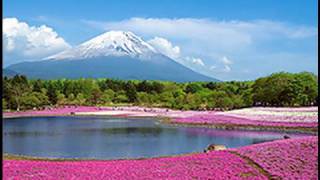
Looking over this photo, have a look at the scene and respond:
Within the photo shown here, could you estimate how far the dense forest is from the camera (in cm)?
6269

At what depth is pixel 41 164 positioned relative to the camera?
15.6 m

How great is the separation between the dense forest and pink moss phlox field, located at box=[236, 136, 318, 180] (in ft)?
149

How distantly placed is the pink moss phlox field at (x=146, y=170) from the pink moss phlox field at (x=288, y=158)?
0.65 meters

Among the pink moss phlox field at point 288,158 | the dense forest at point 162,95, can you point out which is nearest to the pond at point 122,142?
the pink moss phlox field at point 288,158

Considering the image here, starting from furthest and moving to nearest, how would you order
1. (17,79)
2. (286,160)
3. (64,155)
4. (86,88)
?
(86,88), (17,79), (64,155), (286,160)

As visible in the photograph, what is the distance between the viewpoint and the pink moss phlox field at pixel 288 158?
1395 centimetres

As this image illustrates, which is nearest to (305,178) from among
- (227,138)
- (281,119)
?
(227,138)

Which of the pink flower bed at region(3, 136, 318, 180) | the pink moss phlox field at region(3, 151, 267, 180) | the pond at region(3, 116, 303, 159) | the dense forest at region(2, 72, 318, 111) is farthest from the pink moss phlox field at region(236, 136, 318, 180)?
the dense forest at region(2, 72, 318, 111)

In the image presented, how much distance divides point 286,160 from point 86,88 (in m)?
75.5

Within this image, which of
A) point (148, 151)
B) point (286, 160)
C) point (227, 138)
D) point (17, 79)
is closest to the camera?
point (286, 160)

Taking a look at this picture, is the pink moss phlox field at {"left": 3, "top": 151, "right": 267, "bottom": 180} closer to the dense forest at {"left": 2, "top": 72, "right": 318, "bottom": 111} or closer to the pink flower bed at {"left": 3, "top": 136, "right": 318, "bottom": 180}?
the pink flower bed at {"left": 3, "top": 136, "right": 318, "bottom": 180}

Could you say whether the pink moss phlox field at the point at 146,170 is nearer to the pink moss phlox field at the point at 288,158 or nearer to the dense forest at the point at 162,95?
the pink moss phlox field at the point at 288,158

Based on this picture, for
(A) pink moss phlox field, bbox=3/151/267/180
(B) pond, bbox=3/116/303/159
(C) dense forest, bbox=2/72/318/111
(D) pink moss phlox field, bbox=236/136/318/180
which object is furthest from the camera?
(C) dense forest, bbox=2/72/318/111

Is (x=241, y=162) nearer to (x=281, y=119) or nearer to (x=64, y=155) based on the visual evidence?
(x=64, y=155)
